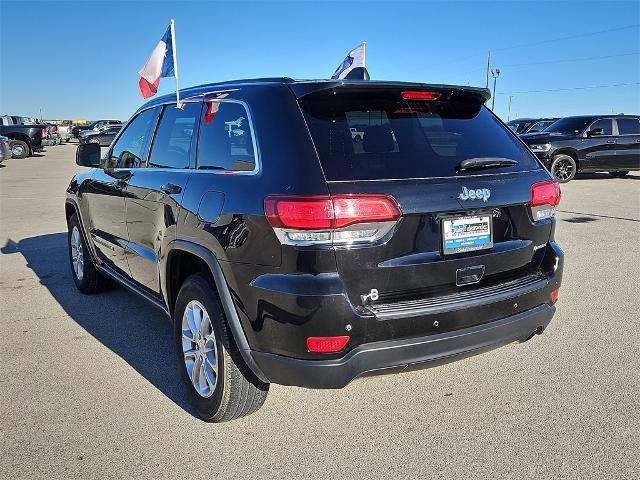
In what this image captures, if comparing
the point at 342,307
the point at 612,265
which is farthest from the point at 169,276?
the point at 612,265

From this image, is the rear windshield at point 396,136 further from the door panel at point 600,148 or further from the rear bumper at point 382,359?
the door panel at point 600,148

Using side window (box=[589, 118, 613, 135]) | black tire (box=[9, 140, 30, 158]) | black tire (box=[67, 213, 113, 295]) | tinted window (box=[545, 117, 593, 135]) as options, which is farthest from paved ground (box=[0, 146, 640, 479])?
black tire (box=[9, 140, 30, 158])

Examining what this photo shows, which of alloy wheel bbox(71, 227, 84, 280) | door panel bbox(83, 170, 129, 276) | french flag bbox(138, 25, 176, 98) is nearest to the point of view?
door panel bbox(83, 170, 129, 276)


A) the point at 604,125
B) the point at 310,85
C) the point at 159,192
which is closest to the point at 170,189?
the point at 159,192

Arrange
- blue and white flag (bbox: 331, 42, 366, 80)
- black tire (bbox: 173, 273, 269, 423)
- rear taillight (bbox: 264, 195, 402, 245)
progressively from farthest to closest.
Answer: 1. blue and white flag (bbox: 331, 42, 366, 80)
2. black tire (bbox: 173, 273, 269, 423)
3. rear taillight (bbox: 264, 195, 402, 245)

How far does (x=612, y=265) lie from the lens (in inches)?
244

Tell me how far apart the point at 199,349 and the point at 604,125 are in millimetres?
15456

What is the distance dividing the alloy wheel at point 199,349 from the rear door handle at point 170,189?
0.67m

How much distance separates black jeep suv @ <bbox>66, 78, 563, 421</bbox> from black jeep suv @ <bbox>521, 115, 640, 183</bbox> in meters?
12.9

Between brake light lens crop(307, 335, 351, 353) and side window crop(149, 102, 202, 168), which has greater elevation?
side window crop(149, 102, 202, 168)

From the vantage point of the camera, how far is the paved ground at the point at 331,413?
8.64ft

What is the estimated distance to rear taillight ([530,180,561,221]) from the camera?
9.81 ft

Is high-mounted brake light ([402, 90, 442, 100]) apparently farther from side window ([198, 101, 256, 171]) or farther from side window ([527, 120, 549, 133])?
side window ([527, 120, 549, 133])

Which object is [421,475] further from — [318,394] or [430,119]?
[430,119]
